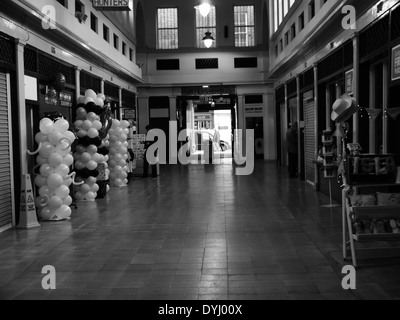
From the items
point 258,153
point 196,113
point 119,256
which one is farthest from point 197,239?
point 196,113

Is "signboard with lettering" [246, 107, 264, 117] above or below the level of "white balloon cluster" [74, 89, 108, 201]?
above

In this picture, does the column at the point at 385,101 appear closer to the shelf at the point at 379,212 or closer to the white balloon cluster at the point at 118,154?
the shelf at the point at 379,212

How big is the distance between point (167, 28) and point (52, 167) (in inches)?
604

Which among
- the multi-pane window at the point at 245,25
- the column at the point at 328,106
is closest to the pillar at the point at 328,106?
the column at the point at 328,106

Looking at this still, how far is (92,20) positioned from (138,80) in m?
5.68

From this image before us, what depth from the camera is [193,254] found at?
595cm

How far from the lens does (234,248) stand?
20.4 ft

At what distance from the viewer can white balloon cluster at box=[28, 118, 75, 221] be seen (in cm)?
818

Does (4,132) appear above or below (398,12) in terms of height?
below

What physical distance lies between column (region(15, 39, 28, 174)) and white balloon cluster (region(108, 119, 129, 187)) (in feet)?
14.0

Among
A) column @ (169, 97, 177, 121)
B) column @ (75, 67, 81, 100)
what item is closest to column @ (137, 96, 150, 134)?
column @ (169, 97, 177, 121)

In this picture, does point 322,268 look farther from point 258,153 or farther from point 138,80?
point 258,153

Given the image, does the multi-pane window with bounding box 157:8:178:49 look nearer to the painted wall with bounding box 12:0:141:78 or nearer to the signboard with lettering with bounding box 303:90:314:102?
the painted wall with bounding box 12:0:141:78

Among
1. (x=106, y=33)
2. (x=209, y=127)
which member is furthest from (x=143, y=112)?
(x=209, y=127)
